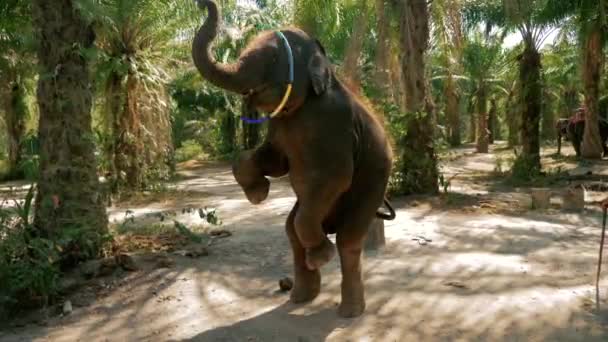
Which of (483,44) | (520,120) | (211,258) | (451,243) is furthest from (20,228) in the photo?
(483,44)

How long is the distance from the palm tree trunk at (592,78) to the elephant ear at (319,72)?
13.5 m

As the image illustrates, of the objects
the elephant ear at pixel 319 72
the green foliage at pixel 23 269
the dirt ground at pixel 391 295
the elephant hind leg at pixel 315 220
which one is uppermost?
the elephant ear at pixel 319 72

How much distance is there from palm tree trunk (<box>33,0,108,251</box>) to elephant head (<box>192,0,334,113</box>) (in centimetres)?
269

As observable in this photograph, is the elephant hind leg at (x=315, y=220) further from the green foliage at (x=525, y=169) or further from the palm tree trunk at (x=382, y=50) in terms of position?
the green foliage at (x=525, y=169)

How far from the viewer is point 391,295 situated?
4684mm

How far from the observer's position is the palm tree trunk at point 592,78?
15.7 meters

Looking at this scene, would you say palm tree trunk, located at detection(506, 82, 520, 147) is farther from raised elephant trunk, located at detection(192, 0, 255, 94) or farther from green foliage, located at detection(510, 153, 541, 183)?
raised elephant trunk, located at detection(192, 0, 255, 94)

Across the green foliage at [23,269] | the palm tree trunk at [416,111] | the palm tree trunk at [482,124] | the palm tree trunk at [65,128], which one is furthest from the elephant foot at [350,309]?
the palm tree trunk at [482,124]

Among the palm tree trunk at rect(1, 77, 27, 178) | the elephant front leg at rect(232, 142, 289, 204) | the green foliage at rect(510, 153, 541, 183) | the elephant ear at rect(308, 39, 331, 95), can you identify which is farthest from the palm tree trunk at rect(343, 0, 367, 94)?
the palm tree trunk at rect(1, 77, 27, 178)

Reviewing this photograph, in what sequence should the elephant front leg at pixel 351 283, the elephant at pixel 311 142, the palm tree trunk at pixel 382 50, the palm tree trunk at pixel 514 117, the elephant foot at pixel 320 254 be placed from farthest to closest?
the palm tree trunk at pixel 514 117, the palm tree trunk at pixel 382 50, the elephant front leg at pixel 351 283, the elephant foot at pixel 320 254, the elephant at pixel 311 142

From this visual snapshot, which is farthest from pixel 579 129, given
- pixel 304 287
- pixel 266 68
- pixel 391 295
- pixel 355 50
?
pixel 266 68

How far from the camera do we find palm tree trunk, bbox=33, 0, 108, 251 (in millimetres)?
5469

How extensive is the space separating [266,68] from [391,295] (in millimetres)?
2188

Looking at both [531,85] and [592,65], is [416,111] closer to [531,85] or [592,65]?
[531,85]
